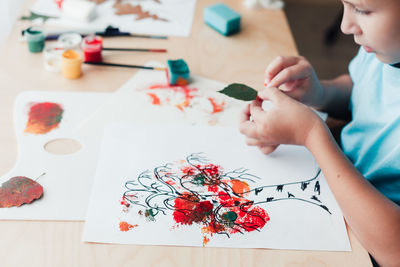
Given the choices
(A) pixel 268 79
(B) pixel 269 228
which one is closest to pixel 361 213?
(B) pixel 269 228

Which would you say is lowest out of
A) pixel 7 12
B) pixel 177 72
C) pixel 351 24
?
pixel 7 12

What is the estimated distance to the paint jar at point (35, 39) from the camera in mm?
923

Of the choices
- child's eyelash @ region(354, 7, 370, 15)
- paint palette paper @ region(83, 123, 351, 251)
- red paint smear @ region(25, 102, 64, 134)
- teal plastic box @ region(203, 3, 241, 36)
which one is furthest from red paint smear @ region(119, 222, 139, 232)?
teal plastic box @ region(203, 3, 241, 36)

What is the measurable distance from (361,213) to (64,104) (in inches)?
22.4

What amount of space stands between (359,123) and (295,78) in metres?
0.17

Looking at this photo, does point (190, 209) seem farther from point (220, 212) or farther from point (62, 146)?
point (62, 146)

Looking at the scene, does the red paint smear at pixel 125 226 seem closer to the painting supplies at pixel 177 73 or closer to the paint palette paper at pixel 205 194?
the paint palette paper at pixel 205 194

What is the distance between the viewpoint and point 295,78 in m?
0.81

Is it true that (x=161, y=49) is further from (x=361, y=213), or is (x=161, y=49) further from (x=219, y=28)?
(x=361, y=213)

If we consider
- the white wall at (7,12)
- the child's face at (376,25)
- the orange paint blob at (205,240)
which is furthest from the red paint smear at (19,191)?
the white wall at (7,12)

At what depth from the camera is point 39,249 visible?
1.86ft

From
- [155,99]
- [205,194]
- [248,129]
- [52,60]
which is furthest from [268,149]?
[52,60]

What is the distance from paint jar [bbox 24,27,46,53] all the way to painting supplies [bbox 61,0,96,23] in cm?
13

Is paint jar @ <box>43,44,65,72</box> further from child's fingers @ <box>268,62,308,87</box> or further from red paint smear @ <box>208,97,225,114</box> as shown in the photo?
child's fingers @ <box>268,62,308,87</box>
